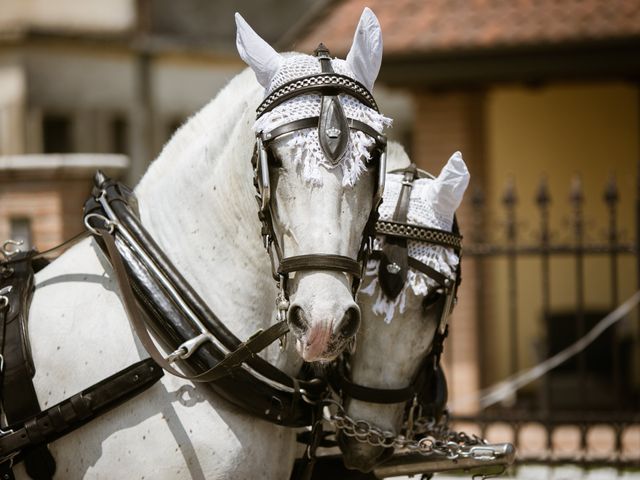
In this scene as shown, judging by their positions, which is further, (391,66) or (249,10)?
(249,10)

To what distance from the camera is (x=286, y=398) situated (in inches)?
103

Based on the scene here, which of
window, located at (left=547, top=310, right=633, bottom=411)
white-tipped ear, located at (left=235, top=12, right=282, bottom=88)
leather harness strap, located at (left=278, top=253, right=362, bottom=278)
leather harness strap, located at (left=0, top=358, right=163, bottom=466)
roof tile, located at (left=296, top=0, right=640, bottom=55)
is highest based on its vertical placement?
roof tile, located at (left=296, top=0, right=640, bottom=55)

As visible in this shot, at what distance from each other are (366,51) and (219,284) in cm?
71

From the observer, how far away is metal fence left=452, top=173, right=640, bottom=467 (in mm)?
6305

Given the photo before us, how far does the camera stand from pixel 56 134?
1359 centimetres

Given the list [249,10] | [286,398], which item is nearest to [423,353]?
[286,398]

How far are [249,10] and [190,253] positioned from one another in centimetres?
1369

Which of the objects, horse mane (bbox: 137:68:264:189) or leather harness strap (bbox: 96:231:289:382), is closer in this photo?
leather harness strap (bbox: 96:231:289:382)

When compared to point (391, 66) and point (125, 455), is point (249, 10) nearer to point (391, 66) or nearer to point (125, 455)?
point (391, 66)

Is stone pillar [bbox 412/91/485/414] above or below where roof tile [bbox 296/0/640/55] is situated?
below

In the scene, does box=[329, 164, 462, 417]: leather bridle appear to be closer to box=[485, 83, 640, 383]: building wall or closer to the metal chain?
the metal chain

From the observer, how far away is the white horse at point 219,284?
2.32 metres

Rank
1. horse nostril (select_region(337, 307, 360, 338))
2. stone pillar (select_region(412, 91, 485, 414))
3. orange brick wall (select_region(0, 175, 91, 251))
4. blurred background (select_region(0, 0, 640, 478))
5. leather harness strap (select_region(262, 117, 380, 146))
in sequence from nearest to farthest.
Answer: horse nostril (select_region(337, 307, 360, 338)), leather harness strap (select_region(262, 117, 380, 146)), orange brick wall (select_region(0, 175, 91, 251)), blurred background (select_region(0, 0, 640, 478)), stone pillar (select_region(412, 91, 485, 414))

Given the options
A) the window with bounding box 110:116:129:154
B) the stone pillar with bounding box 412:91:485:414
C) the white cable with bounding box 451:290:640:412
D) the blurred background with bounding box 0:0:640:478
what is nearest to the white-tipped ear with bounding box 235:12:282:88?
the blurred background with bounding box 0:0:640:478
